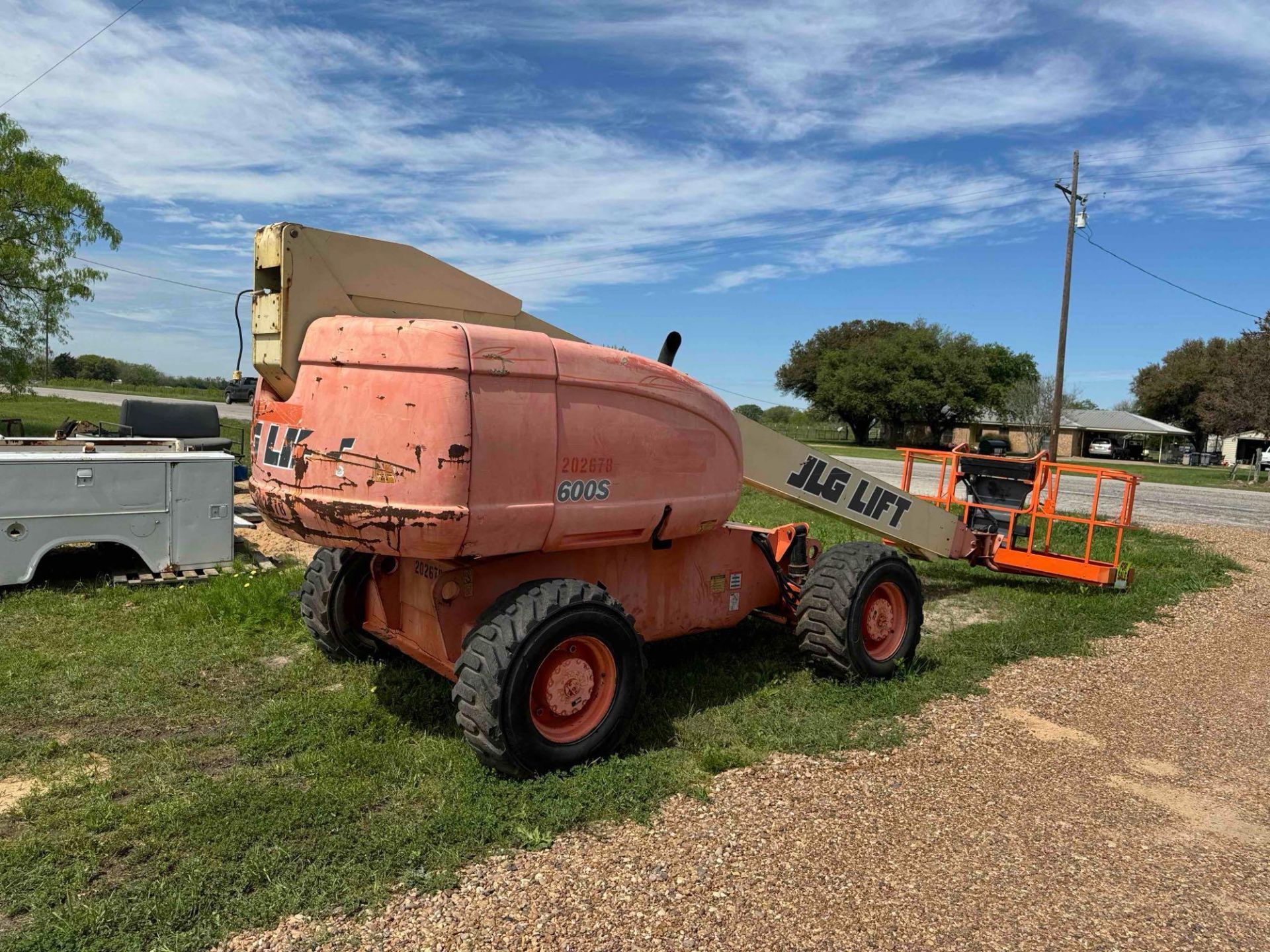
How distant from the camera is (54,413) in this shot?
109 ft

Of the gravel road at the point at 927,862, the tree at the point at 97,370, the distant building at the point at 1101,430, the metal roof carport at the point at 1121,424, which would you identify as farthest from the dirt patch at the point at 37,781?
the tree at the point at 97,370

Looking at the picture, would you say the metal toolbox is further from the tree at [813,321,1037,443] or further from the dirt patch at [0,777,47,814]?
the tree at [813,321,1037,443]

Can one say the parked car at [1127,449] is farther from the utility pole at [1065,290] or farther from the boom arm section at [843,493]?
the boom arm section at [843,493]

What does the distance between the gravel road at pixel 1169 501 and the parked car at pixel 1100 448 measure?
39.6 meters

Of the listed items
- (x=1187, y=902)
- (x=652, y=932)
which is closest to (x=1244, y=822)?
(x=1187, y=902)

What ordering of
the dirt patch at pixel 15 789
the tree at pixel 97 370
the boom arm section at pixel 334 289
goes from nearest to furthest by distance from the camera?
the dirt patch at pixel 15 789, the boom arm section at pixel 334 289, the tree at pixel 97 370

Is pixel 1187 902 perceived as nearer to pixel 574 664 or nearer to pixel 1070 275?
pixel 574 664

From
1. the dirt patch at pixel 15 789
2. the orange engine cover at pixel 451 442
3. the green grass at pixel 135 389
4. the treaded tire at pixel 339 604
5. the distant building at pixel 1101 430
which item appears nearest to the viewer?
the orange engine cover at pixel 451 442

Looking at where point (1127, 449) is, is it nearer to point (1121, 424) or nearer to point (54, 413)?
point (1121, 424)

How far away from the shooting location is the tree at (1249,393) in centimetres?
3011

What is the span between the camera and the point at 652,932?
3.13 meters

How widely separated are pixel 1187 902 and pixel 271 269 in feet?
16.1

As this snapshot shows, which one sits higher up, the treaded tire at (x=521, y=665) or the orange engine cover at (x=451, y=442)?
the orange engine cover at (x=451, y=442)

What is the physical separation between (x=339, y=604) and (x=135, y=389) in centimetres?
7363
